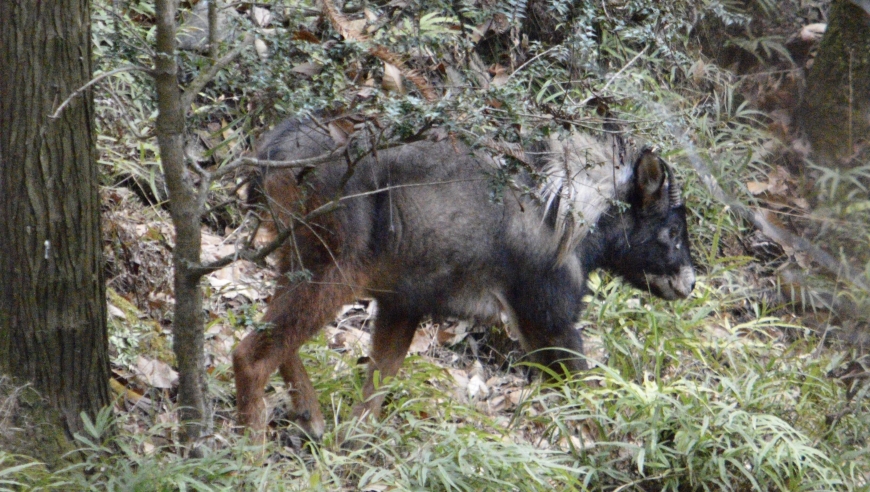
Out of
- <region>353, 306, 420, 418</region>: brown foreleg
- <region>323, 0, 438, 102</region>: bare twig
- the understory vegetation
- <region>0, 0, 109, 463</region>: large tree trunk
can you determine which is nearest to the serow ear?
the understory vegetation

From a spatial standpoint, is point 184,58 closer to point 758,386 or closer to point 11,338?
point 11,338

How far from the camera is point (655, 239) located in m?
5.06

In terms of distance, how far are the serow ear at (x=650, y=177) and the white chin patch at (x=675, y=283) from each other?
477 millimetres

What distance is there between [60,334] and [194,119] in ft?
3.36

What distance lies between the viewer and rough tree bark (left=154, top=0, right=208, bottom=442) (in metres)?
2.95

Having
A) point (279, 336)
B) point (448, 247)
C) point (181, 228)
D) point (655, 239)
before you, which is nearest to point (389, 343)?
point (448, 247)

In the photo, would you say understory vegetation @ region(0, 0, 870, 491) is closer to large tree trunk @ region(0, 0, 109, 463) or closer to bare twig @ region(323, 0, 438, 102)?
bare twig @ region(323, 0, 438, 102)

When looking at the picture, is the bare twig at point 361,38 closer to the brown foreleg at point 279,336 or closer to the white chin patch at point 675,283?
the brown foreleg at point 279,336

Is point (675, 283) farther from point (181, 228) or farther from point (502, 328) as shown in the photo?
point (181, 228)

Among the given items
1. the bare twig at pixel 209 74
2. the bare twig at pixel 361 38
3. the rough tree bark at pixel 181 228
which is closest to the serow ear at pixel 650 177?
the bare twig at pixel 361 38

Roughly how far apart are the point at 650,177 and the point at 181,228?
8.93 ft

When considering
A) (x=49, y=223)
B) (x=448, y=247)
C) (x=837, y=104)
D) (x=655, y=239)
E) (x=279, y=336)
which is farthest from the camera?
(x=655, y=239)

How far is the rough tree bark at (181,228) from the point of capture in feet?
9.68

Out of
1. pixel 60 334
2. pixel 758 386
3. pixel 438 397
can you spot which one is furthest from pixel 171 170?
pixel 758 386
